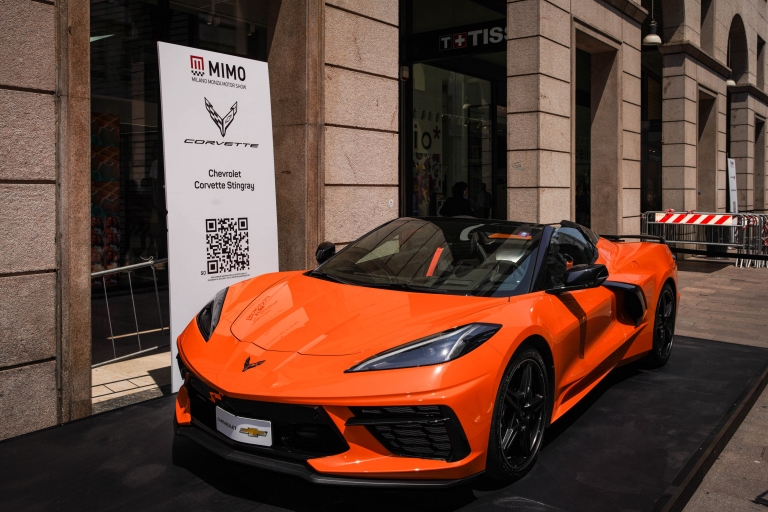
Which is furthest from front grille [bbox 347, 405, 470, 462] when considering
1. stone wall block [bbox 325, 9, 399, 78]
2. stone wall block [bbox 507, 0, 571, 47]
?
stone wall block [bbox 507, 0, 571, 47]

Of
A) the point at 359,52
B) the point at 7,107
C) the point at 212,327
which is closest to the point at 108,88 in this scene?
the point at 359,52

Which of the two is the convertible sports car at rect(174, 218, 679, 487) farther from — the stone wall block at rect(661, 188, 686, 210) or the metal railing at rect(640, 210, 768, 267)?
the stone wall block at rect(661, 188, 686, 210)

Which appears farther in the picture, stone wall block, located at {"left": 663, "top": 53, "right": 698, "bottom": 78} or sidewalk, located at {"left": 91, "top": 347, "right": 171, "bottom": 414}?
stone wall block, located at {"left": 663, "top": 53, "right": 698, "bottom": 78}

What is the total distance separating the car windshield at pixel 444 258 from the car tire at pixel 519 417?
→ 0.49 meters

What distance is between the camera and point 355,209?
812 cm

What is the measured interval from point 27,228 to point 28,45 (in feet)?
3.82

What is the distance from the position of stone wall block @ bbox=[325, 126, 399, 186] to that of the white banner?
4.77 ft

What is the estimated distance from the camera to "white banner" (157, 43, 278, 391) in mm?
5609

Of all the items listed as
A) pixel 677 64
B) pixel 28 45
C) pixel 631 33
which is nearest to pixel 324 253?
pixel 28 45

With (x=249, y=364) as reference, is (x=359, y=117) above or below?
above

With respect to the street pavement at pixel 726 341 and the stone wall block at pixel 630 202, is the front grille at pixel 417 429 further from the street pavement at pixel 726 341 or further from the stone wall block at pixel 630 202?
the stone wall block at pixel 630 202

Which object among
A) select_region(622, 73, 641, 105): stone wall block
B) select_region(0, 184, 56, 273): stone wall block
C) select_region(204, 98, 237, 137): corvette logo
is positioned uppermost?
select_region(622, 73, 641, 105): stone wall block

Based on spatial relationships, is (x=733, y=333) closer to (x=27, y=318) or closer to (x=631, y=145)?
(x=27, y=318)

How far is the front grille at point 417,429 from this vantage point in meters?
3.30
